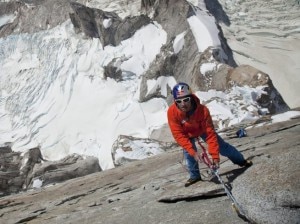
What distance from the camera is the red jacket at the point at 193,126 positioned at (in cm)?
671

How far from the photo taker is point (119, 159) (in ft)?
70.5

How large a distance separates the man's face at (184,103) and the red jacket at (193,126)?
0.42ft

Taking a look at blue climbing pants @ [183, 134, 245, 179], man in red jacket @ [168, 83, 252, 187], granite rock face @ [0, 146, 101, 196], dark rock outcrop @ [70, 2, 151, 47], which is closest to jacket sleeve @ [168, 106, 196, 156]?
man in red jacket @ [168, 83, 252, 187]

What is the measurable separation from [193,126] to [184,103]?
0.51 m

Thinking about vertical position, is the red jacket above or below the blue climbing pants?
above

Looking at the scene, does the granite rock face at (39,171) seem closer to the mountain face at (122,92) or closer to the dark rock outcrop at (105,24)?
the mountain face at (122,92)

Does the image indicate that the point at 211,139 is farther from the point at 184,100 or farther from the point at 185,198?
the point at 185,198

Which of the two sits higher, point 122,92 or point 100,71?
point 100,71

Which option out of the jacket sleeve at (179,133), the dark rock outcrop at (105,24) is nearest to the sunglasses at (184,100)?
the jacket sleeve at (179,133)

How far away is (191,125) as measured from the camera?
6.87 meters

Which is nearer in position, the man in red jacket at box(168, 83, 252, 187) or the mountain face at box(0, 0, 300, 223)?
the man in red jacket at box(168, 83, 252, 187)

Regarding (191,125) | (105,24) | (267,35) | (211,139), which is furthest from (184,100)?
(267,35)

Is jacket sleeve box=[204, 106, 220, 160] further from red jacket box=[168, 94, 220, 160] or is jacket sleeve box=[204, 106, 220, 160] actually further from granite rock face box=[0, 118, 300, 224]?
granite rock face box=[0, 118, 300, 224]

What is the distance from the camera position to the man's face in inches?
257
